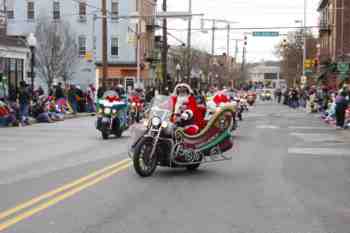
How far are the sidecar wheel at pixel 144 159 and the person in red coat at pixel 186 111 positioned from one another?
2.56ft

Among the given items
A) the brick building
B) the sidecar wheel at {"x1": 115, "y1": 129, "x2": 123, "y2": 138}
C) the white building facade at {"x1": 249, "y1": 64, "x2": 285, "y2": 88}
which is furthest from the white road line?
the white building facade at {"x1": 249, "y1": 64, "x2": 285, "y2": 88}

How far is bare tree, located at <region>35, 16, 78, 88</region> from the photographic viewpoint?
184 feet

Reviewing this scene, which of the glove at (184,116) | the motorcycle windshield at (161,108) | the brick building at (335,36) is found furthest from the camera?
the brick building at (335,36)

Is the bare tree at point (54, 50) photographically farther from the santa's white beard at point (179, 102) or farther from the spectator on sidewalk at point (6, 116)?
the santa's white beard at point (179, 102)

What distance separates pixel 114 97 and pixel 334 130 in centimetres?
1015

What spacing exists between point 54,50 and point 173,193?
156ft

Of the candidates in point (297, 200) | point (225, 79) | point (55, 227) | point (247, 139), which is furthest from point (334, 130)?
point (225, 79)

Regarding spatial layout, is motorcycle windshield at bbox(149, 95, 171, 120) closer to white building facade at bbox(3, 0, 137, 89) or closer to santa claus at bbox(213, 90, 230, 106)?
santa claus at bbox(213, 90, 230, 106)

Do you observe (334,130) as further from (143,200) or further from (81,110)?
(143,200)

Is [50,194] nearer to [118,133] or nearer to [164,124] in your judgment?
[164,124]

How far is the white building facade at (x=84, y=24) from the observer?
62.1 m

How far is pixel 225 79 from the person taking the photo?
310 ft

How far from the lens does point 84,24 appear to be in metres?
63.0

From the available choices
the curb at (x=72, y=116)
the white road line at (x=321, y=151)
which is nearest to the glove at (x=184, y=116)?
the white road line at (x=321, y=151)
